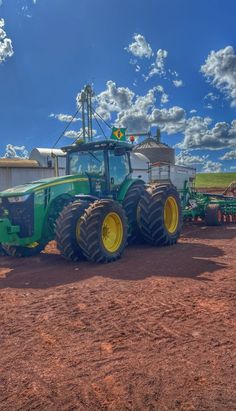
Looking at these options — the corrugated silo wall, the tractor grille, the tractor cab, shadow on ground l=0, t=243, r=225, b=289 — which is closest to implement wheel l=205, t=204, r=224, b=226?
shadow on ground l=0, t=243, r=225, b=289

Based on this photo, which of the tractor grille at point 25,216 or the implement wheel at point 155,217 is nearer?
the tractor grille at point 25,216

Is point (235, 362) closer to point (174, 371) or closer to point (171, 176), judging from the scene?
point (174, 371)

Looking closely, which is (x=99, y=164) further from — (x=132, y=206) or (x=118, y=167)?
(x=132, y=206)

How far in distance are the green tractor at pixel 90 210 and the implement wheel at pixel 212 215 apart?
409cm

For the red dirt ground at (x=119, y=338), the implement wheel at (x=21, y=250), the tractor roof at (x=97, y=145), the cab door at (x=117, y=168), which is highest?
the tractor roof at (x=97, y=145)

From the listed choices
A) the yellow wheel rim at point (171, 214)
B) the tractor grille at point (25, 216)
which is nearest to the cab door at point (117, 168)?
the yellow wheel rim at point (171, 214)

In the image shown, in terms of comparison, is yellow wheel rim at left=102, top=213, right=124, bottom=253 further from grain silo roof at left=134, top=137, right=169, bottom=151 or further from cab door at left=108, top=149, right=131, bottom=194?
grain silo roof at left=134, top=137, right=169, bottom=151

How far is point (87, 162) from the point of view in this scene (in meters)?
9.13

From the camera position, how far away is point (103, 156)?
8945 mm

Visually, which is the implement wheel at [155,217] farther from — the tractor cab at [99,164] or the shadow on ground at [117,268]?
the tractor cab at [99,164]

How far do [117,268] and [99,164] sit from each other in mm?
2960

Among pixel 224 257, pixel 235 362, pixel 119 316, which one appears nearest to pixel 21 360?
pixel 119 316

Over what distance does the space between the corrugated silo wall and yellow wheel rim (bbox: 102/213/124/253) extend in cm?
1259

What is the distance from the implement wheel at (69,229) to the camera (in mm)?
7219
